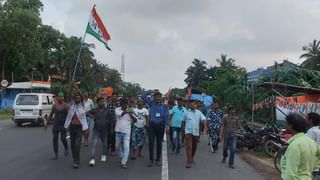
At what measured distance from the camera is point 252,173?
1194cm

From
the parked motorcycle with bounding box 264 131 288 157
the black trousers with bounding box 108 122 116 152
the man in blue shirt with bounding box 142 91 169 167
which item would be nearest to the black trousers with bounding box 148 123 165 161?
the man in blue shirt with bounding box 142 91 169 167

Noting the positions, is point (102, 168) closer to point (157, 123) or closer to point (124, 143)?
point (124, 143)

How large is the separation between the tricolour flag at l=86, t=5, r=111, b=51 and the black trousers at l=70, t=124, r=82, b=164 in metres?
6.03

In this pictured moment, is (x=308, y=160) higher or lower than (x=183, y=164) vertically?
higher

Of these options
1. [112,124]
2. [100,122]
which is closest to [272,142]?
[112,124]

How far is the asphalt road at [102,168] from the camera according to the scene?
10.6 meters

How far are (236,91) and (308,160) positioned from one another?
93.2 feet

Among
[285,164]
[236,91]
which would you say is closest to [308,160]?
[285,164]

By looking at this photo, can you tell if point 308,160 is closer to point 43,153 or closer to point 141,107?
point 141,107

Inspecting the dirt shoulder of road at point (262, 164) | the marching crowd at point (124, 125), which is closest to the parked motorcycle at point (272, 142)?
the dirt shoulder of road at point (262, 164)

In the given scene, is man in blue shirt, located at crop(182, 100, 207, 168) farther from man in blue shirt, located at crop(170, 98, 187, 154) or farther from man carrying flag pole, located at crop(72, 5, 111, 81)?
man carrying flag pole, located at crop(72, 5, 111, 81)

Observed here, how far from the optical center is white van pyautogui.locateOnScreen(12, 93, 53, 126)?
2467 cm

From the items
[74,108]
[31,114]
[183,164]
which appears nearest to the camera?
[74,108]

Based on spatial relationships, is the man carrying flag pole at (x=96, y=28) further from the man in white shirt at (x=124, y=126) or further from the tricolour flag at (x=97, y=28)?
the man in white shirt at (x=124, y=126)
